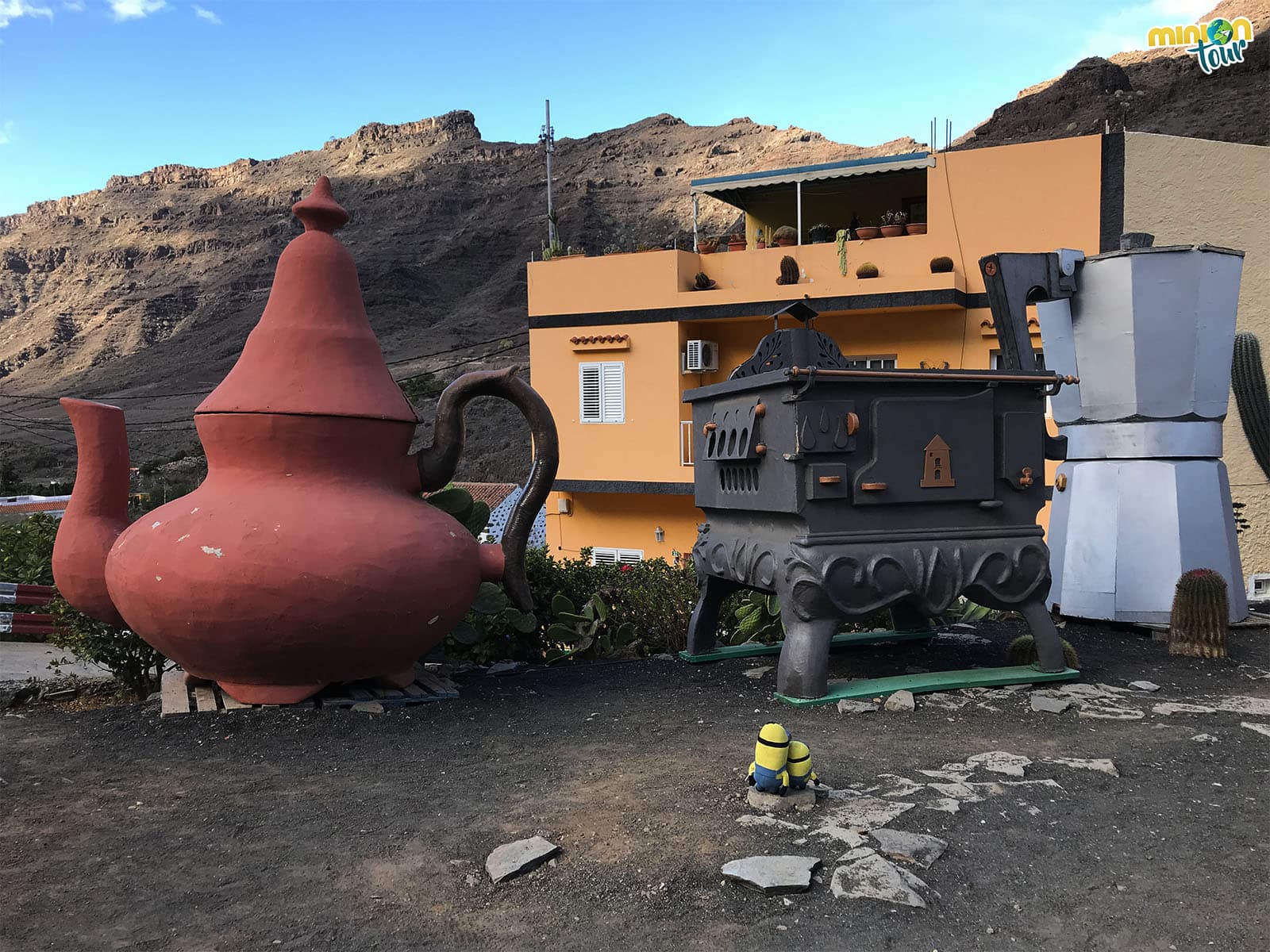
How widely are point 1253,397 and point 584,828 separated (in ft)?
40.5

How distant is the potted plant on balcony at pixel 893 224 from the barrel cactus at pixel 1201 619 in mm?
10398

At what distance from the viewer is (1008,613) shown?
26.3 ft

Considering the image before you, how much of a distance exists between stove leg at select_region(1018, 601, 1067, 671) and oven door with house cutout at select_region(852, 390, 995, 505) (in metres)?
0.65

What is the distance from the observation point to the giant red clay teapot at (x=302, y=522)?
4480 mm

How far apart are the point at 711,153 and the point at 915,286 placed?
76387 millimetres

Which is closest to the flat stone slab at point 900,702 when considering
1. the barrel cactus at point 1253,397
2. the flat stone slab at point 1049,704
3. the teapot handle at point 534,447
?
the flat stone slab at point 1049,704

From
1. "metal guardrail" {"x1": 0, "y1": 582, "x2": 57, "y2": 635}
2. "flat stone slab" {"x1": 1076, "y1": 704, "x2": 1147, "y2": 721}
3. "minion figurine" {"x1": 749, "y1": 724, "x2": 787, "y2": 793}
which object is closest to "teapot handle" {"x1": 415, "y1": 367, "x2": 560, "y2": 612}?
"minion figurine" {"x1": 749, "y1": 724, "x2": 787, "y2": 793}

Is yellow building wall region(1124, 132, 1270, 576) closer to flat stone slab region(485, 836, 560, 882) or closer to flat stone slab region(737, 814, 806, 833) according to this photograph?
flat stone slab region(737, 814, 806, 833)

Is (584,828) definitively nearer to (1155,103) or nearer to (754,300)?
(754,300)

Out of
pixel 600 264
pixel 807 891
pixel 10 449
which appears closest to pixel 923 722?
pixel 807 891

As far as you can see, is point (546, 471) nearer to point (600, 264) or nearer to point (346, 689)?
point (346, 689)

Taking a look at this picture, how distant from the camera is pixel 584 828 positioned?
3.24m

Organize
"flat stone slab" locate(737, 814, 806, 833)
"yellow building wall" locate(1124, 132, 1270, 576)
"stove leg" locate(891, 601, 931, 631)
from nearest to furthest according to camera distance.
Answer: "flat stone slab" locate(737, 814, 806, 833) < "stove leg" locate(891, 601, 931, 631) < "yellow building wall" locate(1124, 132, 1270, 576)

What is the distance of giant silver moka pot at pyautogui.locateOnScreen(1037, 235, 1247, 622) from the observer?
6.74 meters
